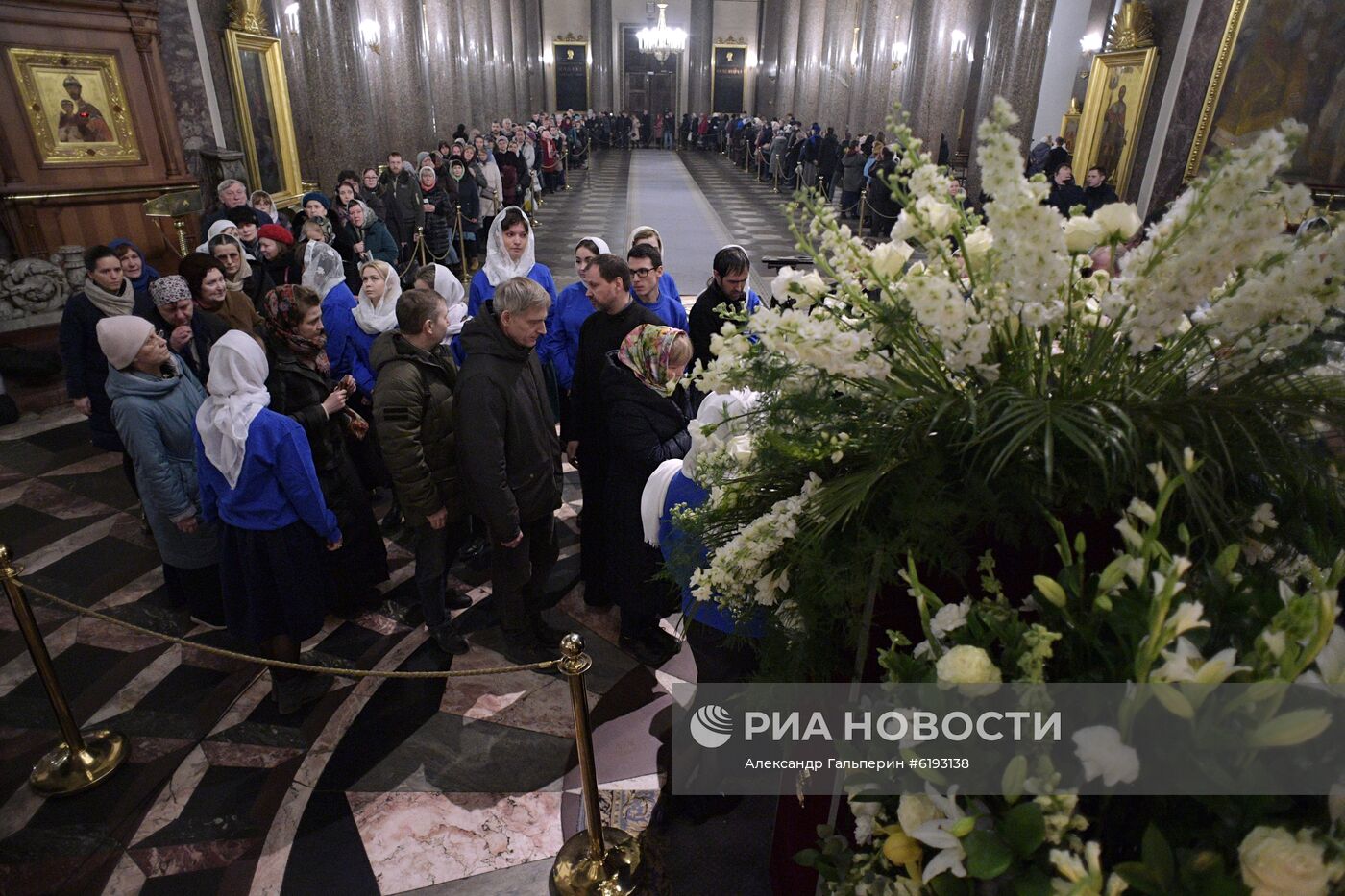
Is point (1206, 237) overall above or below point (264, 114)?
above

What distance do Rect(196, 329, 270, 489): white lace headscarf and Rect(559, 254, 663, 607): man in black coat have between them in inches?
50.6

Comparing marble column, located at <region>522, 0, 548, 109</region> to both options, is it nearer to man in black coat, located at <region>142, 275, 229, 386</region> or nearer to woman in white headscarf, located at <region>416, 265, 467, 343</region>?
woman in white headscarf, located at <region>416, 265, 467, 343</region>

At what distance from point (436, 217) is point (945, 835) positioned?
10.2m

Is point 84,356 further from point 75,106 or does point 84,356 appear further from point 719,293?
point 75,106

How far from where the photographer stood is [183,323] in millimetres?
3992

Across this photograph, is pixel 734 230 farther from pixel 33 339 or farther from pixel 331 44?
pixel 33 339

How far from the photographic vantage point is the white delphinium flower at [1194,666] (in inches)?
32.9

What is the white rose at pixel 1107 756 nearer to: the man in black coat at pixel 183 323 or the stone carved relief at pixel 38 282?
the man in black coat at pixel 183 323

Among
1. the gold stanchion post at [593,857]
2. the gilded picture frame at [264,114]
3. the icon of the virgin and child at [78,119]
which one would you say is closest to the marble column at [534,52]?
the gilded picture frame at [264,114]

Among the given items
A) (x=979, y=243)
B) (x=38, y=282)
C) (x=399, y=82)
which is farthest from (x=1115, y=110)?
(x=399, y=82)

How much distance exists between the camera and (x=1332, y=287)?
990mm

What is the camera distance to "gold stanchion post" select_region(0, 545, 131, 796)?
2762 millimetres

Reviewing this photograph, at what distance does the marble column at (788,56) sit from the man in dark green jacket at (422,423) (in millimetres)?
28254

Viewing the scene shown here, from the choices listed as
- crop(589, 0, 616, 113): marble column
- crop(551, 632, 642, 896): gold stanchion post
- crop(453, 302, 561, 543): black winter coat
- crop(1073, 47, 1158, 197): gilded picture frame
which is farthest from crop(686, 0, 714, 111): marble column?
crop(551, 632, 642, 896): gold stanchion post
